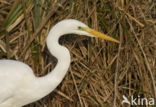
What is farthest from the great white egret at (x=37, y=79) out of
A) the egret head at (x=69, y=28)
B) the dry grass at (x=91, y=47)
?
the dry grass at (x=91, y=47)

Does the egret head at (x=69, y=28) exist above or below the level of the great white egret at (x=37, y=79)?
above

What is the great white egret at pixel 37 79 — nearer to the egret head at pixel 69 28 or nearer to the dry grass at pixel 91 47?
the egret head at pixel 69 28

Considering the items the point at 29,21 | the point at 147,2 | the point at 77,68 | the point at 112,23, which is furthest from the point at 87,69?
the point at 147,2

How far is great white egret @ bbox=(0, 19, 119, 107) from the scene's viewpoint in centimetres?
216

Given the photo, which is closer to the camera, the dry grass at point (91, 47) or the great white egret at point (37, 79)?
the great white egret at point (37, 79)

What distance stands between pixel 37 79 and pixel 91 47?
0.59 m

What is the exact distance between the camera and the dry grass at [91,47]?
2541 millimetres

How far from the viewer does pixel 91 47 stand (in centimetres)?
262

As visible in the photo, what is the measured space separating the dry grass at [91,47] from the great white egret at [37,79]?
342 mm

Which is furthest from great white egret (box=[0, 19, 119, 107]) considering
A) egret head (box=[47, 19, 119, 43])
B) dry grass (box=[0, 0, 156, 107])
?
dry grass (box=[0, 0, 156, 107])

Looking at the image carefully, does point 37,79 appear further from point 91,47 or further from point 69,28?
point 91,47

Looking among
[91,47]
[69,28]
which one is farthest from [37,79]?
[91,47]

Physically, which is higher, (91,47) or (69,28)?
(69,28)

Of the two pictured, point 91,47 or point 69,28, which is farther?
point 91,47
